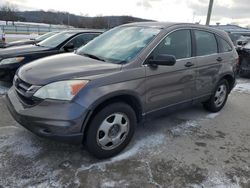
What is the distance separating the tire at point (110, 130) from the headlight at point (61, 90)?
0.40 m

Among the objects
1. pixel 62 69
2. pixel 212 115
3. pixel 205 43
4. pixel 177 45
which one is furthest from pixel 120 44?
pixel 212 115

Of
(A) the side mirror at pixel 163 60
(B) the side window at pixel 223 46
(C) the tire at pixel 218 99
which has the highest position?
(B) the side window at pixel 223 46

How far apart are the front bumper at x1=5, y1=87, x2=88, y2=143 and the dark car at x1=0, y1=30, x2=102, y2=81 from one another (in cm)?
321

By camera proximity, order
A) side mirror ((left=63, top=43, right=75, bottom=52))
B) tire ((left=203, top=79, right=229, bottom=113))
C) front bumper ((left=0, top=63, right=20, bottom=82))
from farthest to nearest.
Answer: side mirror ((left=63, top=43, right=75, bottom=52)), front bumper ((left=0, top=63, right=20, bottom=82)), tire ((left=203, top=79, right=229, bottom=113))

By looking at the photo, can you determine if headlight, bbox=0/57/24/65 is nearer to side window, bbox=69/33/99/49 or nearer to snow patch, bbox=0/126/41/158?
side window, bbox=69/33/99/49

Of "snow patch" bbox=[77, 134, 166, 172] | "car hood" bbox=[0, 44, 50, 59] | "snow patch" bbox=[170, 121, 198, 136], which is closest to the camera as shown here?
"snow patch" bbox=[77, 134, 166, 172]

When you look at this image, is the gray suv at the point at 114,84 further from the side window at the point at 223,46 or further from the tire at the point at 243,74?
the tire at the point at 243,74

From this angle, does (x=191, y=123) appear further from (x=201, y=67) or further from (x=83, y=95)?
(x=83, y=95)

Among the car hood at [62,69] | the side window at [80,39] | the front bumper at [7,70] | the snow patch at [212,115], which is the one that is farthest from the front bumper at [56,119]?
the side window at [80,39]

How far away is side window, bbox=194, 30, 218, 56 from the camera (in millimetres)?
4281

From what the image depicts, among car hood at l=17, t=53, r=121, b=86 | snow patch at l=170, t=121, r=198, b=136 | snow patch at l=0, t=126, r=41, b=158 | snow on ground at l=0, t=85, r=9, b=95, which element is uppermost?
car hood at l=17, t=53, r=121, b=86

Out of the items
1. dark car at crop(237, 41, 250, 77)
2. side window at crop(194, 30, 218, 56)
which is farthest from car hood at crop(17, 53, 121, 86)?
dark car at crop(237, 41, 250, 77)

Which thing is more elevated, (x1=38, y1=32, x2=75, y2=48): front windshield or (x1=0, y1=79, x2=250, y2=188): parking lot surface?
(x1=38, y1=32, x2=75, y2=48): front windshield

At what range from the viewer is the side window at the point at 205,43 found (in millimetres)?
4281
